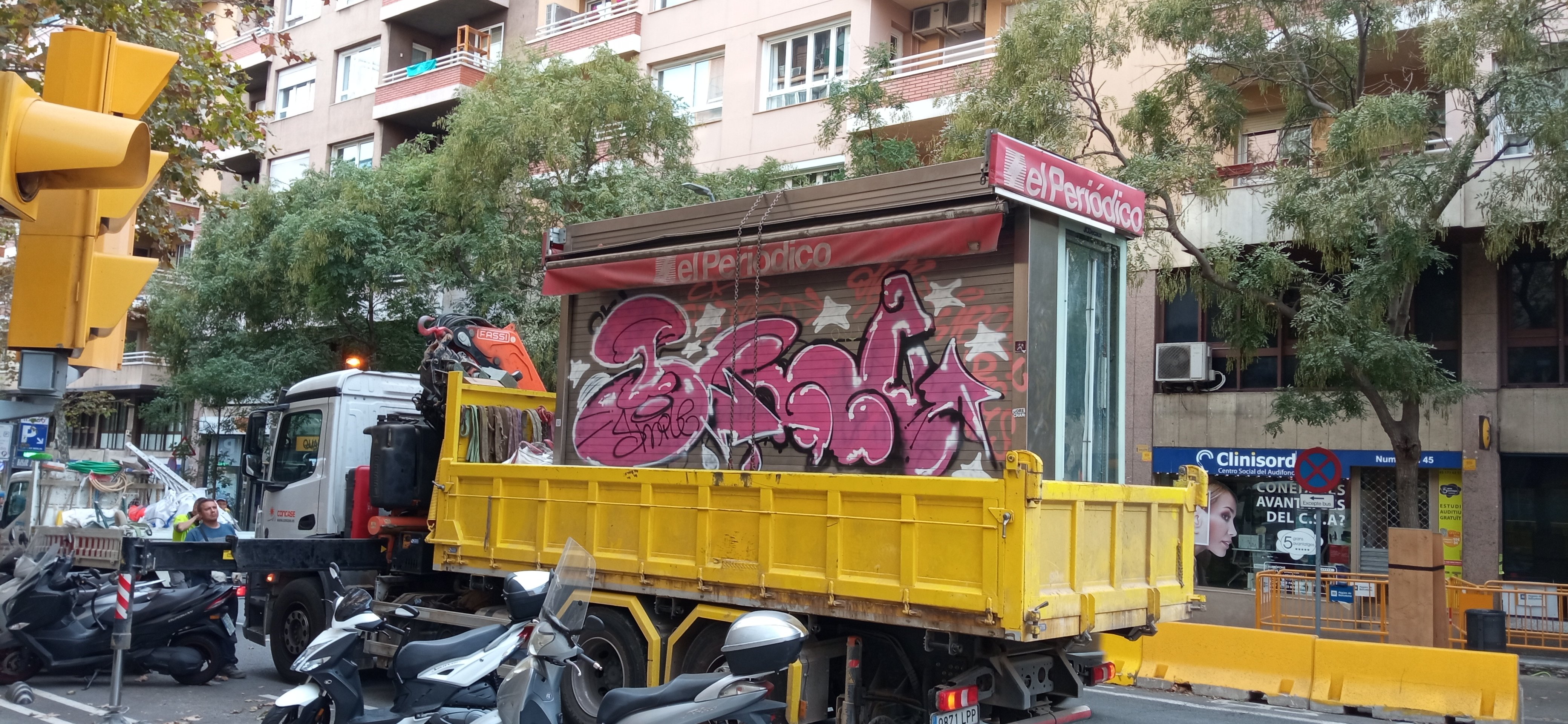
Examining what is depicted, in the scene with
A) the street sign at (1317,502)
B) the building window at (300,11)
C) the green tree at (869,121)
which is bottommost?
the street sign at (1317,502)

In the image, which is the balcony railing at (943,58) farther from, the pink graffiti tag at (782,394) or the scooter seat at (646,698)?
the scooter seat at (646,698)

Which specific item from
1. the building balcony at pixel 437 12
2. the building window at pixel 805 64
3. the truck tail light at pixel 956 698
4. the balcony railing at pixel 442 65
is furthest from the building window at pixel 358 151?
the truck tail light at pixel 956 698

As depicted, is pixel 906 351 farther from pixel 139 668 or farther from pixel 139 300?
→ pixel 139 300

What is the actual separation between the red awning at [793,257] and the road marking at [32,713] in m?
4.78

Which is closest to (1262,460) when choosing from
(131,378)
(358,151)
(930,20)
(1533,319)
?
(1533,319)

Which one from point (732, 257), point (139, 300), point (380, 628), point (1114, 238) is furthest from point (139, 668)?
point (139, 300)

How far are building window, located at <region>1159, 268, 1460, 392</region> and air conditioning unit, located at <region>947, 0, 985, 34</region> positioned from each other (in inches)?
272

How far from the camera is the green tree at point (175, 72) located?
11.0m

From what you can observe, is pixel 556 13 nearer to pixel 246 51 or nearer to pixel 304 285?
pixel 304 285

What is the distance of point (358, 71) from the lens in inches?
1276

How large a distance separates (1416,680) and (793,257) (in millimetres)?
6642

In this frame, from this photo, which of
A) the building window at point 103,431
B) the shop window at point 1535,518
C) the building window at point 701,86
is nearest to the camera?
the shop window at point 1535,518

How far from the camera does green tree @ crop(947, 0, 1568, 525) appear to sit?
1325 cm

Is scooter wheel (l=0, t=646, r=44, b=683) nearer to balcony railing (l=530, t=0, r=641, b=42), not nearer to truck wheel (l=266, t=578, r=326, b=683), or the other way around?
truck wheel (l=266, t=578, r=326, b=683)
